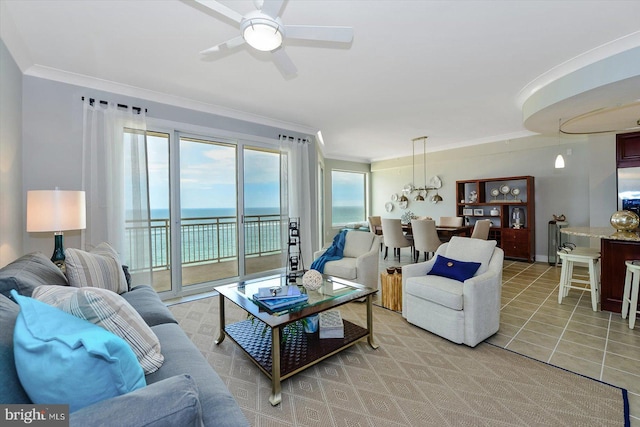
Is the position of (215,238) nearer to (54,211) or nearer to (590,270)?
(54,211)

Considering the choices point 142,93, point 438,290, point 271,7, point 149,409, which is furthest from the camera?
point 142,93

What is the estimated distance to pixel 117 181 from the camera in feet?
10.1

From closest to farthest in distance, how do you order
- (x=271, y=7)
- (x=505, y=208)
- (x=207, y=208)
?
(x=271, y=7) < (x=207, y=208) < (x=505, y=208)

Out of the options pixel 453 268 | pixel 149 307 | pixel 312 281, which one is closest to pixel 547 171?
pixel 453 268

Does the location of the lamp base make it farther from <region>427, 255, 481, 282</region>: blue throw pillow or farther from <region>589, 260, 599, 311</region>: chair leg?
<region>589, 260, 599, 311</region>: chair leg

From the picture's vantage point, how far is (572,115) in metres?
3.41

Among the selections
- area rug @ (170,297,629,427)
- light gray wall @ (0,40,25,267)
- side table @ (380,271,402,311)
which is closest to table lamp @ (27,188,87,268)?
light gray wall @ (0,40,25,267)

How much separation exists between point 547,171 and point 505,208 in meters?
1.01

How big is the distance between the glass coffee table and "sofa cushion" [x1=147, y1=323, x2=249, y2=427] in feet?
1.51

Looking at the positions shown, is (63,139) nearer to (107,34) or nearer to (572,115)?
(107,34)

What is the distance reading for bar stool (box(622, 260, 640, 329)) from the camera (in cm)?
261

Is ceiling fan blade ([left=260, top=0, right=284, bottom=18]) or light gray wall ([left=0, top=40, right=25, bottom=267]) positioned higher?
ceiling fan blade ([left=260, top=0, right=284, bottom=18])

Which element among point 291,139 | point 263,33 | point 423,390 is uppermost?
point 291,139

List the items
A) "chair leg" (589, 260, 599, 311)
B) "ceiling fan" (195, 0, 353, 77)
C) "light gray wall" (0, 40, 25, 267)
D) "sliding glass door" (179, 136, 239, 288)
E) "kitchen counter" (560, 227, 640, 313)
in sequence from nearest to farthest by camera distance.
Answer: "ceiling fan" (195, 0, 353, 77)
"light gray wall" (0, 40, 25, 267)
"kitchen counter" (560, 227, 640, 313)
"chair leg" (589, 260, 599, 311)
"sliding glass door" (179, 136, 239, 288)
